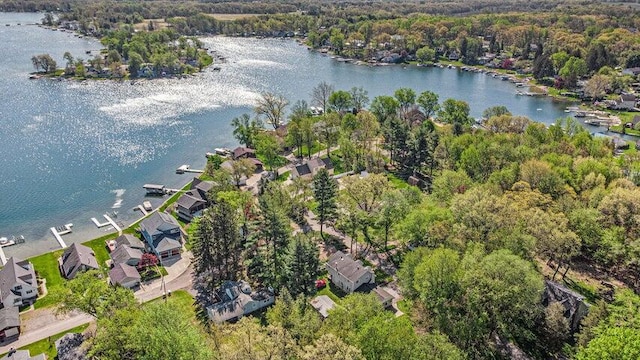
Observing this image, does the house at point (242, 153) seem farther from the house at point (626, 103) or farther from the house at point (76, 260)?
the house at point (626, 103)

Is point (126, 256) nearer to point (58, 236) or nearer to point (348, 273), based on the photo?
point (58, 236)

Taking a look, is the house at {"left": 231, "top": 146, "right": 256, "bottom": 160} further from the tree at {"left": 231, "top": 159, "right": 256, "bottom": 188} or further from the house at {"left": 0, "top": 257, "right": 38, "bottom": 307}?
the house at {"left": 0, "top": 257, "right": 38, "bottom": 307}

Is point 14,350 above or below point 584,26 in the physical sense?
below

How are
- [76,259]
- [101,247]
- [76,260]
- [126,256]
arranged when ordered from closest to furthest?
[76,260] → [76,259] → [126,256] → [101,247]

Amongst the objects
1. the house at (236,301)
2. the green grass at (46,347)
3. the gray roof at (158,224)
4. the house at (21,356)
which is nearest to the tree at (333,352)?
the house at (236,301)

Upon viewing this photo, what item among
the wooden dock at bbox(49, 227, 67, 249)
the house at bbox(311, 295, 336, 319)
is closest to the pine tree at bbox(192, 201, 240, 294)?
the house at bbox(311, 295, 336, 319)

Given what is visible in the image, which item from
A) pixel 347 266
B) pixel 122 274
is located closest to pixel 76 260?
pixel 122 274

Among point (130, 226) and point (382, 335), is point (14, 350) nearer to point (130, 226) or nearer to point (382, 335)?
point (130, 226)

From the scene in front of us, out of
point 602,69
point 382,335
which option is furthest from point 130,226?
point 602,69
